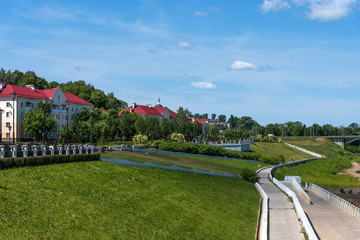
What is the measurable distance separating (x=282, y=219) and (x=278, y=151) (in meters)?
98.9

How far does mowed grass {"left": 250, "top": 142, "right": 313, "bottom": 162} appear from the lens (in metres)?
123

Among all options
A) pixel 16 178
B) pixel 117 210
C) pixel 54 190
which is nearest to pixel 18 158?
pixel 16 178

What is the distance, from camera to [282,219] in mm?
34062

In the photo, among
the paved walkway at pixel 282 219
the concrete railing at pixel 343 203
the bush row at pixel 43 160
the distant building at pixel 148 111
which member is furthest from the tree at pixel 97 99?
the bush row at pixel 43 160

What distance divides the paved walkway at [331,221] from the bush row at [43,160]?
2226 cm

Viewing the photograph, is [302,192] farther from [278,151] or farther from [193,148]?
[278,151]

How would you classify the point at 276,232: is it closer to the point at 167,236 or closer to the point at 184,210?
the point at 184,210

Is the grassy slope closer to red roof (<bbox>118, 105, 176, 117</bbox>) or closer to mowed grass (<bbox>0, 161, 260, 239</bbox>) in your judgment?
mowed grass (<bbox>0, 161, 260, 239</bbox>)

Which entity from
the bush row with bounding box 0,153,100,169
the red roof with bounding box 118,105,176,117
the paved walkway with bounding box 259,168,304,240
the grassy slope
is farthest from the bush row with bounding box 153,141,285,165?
the red roof with bounding box 118,105,176,117

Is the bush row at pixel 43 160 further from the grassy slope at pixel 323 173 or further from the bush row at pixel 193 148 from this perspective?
the grassy slope at pixel 323 173

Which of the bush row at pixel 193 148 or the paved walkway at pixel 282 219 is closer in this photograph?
the paved walkway at pixel 282 219

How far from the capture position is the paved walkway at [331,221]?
108 ft

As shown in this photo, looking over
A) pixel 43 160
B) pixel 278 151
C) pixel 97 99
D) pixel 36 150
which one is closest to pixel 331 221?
pixel 43 160

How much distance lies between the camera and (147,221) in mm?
25094
